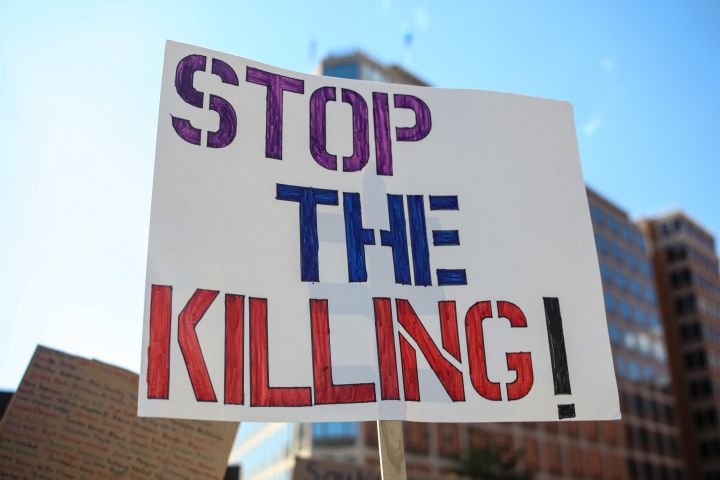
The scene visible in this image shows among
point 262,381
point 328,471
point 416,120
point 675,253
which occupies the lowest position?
point 328,471

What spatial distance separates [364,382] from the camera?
3188mm

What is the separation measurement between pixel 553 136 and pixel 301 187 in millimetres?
1485

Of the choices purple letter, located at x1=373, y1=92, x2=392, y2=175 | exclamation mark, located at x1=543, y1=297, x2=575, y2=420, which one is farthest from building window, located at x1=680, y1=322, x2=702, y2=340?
purple letter, located at x1=373, y1=92, x2=392, y2=175

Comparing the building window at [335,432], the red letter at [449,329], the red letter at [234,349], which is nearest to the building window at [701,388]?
the building window at [335,432]

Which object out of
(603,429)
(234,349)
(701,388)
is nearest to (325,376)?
(234,349)

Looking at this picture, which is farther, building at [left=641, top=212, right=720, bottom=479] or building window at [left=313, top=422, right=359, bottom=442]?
building at [left=641, top=212, right=720, bottom=479]

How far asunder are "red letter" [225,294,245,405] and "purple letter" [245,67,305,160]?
75cm

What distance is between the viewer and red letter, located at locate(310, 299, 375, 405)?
10.2ft

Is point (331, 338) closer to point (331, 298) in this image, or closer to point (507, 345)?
point (331, 298)

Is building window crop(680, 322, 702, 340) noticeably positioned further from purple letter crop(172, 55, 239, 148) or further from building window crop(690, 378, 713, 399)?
purple letter crop(172, 55, 239, 148)

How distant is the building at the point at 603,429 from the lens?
151 ft

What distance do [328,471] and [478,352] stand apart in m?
2.32

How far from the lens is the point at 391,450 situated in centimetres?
318

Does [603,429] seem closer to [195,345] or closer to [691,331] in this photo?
[691,331]
